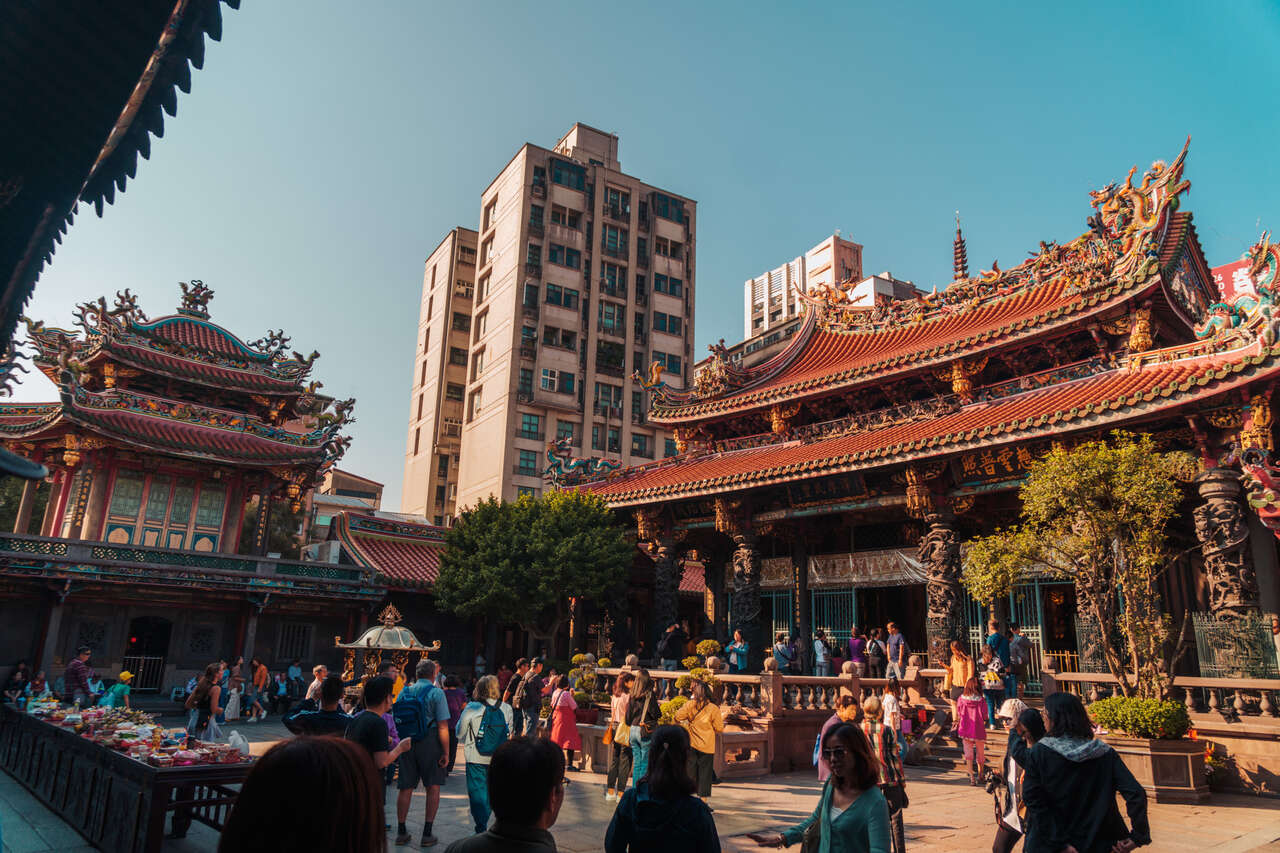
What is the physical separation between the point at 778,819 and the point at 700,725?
187cm

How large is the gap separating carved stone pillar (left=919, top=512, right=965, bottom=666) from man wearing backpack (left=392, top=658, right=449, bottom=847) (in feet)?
35.6

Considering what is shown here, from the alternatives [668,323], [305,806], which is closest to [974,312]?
[305,806]

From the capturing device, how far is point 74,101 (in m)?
3.97

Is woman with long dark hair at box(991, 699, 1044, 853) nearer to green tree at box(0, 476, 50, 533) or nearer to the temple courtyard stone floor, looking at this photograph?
the temple courtyard stone floor

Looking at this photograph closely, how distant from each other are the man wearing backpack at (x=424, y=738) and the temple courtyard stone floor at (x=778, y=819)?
40cm

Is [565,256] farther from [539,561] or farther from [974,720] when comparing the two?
[974,720]

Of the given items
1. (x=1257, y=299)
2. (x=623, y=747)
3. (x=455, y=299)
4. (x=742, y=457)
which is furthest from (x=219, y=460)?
(x=455, y=299)

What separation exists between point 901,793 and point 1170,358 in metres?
12.0

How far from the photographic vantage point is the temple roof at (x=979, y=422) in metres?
12.7

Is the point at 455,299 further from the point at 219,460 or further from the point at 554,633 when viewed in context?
the point at 554,633

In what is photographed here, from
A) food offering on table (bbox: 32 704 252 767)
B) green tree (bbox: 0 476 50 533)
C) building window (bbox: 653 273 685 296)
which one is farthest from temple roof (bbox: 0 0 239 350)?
building window (bbox: 653 273 685 296)

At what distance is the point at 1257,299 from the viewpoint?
12820 millimetres

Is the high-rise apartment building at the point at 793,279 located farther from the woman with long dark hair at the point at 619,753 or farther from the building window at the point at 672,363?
the woman with long dark hair at the point at 619,753

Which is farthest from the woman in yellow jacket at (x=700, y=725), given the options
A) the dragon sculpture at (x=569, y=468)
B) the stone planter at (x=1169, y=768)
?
the dragon sculpture at (x=569, y=468)
